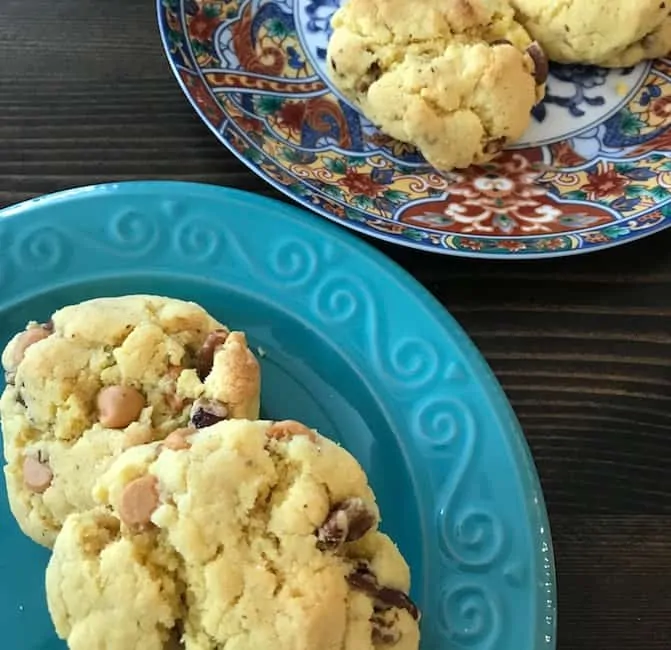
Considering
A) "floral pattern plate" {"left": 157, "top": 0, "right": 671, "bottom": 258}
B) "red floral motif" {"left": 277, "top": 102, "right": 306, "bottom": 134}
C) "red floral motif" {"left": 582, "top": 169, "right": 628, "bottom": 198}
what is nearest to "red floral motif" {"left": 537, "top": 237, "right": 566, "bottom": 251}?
"floral pattern plate" {"left": 157, "top": 0, "right": 671, "bottom": 258}

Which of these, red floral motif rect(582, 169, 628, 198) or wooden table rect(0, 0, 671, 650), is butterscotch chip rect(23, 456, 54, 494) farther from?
red floral motif rect(582, 169, 628, 198)

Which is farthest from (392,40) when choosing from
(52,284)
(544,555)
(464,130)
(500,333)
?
(544,555)

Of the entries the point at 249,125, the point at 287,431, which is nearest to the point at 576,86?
the point at 249,125

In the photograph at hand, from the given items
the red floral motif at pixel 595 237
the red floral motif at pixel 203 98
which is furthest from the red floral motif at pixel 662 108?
the red floral motif at pixel 203 98

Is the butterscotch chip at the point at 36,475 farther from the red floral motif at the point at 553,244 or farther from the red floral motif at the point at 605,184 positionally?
the red floral motif at the point at 605,184

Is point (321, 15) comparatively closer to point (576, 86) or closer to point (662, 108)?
point (576, 86)

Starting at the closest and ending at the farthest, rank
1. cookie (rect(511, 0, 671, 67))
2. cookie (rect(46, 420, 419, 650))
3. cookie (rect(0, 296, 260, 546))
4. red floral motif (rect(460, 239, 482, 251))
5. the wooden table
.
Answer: cookie (rect(46, 420, 419, 650))
cookie (rect(0, 296, 260, 546))
the wooden table
red floral motif (rect(460, 239, 482, 251))
cookie (rect(511, 0, 671, 67))

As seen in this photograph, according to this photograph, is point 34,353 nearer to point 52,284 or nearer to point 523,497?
point 52,284
